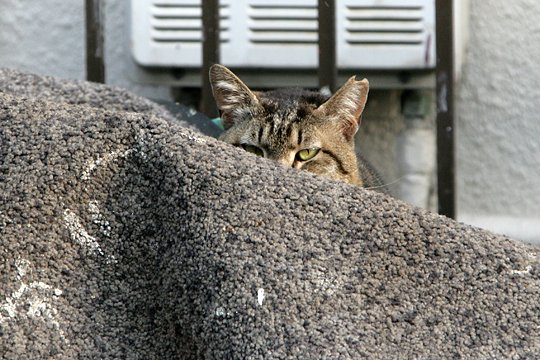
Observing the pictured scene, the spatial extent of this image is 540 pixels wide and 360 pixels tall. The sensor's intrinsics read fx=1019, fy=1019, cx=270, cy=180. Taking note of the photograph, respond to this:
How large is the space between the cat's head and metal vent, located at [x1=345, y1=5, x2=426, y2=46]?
3.05 feet

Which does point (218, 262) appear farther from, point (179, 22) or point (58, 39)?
point (58, 39)

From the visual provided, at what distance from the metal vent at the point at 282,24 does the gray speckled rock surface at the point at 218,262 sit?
5.58ft

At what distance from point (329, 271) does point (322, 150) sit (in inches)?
32.7


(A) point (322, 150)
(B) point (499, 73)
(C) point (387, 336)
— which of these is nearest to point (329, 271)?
(C) point (387, 336)

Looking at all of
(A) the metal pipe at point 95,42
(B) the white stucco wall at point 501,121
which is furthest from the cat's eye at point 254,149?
(B) the white stucco wall at point 501,121

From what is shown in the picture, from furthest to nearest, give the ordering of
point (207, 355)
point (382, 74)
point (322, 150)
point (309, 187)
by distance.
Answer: point (382, 74)
point (322, 150)
point (309, 187)
point (207, 355)

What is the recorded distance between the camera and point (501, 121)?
3.48 metres

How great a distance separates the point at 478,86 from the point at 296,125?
138 cm

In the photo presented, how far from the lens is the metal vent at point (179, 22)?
129 inches

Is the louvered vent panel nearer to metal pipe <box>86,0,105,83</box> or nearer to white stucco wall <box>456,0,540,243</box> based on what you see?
white stucco wall <box>456,0,540,243</box>

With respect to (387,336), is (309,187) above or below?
above

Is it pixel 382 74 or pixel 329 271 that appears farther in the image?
pixel 382 74

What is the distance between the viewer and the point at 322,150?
229cm

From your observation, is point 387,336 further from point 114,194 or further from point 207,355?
point 114,194
